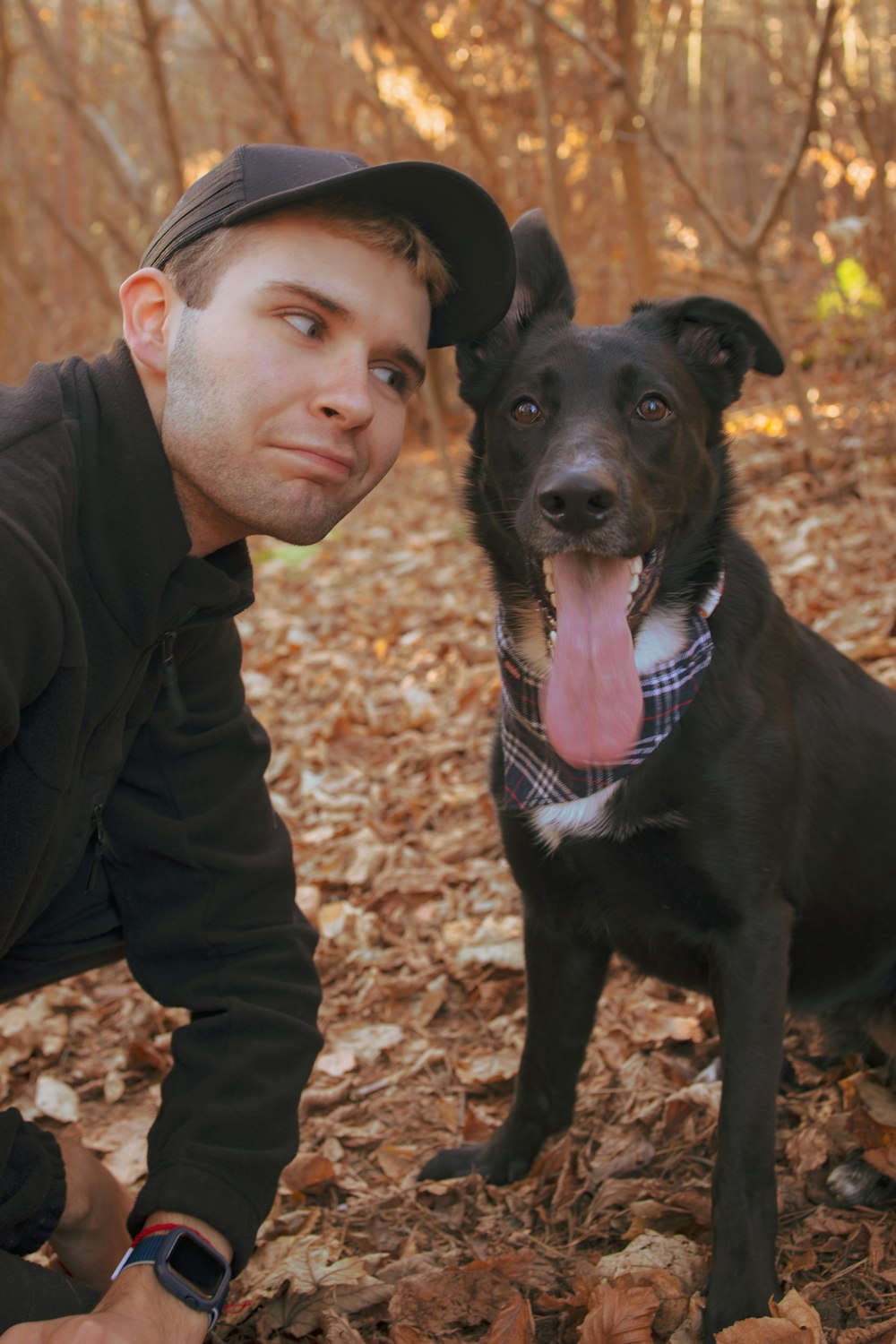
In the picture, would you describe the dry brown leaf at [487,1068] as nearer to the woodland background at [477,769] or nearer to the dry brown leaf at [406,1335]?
the woodland background at [477,769]

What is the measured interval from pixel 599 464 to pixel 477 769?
2359 mm

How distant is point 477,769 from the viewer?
4469 millimetres

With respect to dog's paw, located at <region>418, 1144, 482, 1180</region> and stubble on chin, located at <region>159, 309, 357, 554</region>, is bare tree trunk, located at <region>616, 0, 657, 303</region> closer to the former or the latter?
stubble on chin, located at <region>159, 309, 357, 554</region>

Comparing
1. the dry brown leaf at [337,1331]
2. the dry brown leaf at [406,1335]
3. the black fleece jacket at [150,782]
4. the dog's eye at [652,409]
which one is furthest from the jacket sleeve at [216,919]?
the dog's eye at [652,409]

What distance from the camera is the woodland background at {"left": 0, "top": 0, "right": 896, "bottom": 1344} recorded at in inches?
91.3

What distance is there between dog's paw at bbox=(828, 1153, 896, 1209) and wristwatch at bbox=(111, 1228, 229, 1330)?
1.27 meters

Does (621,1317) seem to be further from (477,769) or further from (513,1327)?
(477,769)

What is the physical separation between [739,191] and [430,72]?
33.6 feet

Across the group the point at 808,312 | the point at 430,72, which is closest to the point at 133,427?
the point at 430,72

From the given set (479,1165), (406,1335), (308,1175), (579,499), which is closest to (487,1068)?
(479,1165)

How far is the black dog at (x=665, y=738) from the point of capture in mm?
2205

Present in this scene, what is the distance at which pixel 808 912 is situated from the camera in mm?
2449

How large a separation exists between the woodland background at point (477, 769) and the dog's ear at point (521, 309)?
77 cm

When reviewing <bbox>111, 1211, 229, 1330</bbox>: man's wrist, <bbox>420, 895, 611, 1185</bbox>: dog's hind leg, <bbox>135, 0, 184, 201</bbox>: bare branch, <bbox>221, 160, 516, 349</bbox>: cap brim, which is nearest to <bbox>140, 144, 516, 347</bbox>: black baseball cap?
<bbox>221, 160, 516, 349</bbox>: cap brim
